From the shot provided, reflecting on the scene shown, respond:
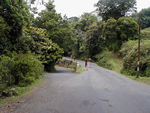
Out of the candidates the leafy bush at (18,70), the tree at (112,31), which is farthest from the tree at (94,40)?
the leafy bush at (18,70)

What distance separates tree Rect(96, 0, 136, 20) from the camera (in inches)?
1289

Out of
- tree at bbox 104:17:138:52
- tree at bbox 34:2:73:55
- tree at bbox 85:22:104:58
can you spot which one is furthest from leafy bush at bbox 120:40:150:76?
tree at bbox 85:22:104:58

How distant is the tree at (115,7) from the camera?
32750mm

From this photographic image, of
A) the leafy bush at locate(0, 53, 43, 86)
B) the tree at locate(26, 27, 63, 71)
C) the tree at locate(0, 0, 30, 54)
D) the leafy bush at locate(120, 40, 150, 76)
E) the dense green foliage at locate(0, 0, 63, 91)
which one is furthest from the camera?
the tree at locate(26, 27, 63, 71)

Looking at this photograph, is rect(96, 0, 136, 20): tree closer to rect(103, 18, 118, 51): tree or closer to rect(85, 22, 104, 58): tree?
rect(85, 22, 104, 58): tree

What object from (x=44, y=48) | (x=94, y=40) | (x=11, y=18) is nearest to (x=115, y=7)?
(x=94, y=40)

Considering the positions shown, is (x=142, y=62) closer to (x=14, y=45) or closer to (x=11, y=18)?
(x=14, y=45)

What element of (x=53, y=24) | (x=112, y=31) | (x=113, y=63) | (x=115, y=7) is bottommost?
(x=113, y=63)

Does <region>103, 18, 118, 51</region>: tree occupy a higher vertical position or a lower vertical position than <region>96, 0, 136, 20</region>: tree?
lower

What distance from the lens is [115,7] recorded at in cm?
3359

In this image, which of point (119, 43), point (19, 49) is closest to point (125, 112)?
point (19, 49)

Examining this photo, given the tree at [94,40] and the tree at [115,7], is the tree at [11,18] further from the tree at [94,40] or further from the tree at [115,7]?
the tree at [115,7]

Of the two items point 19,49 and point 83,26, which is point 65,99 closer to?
point 19,49

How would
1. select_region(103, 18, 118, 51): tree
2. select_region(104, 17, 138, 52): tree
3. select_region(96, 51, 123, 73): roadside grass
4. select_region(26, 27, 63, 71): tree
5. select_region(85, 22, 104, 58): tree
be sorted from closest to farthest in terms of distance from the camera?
1. select_region(26, 27, 63, 71): tree
2. select_region(96, 51, 123, 73): roadside grass
3. select_region(104, 17, 138, 52): tree
4. select_region(103, 18, 118, 51): tree
5. select_region(85, 22, 104, 58): tree
